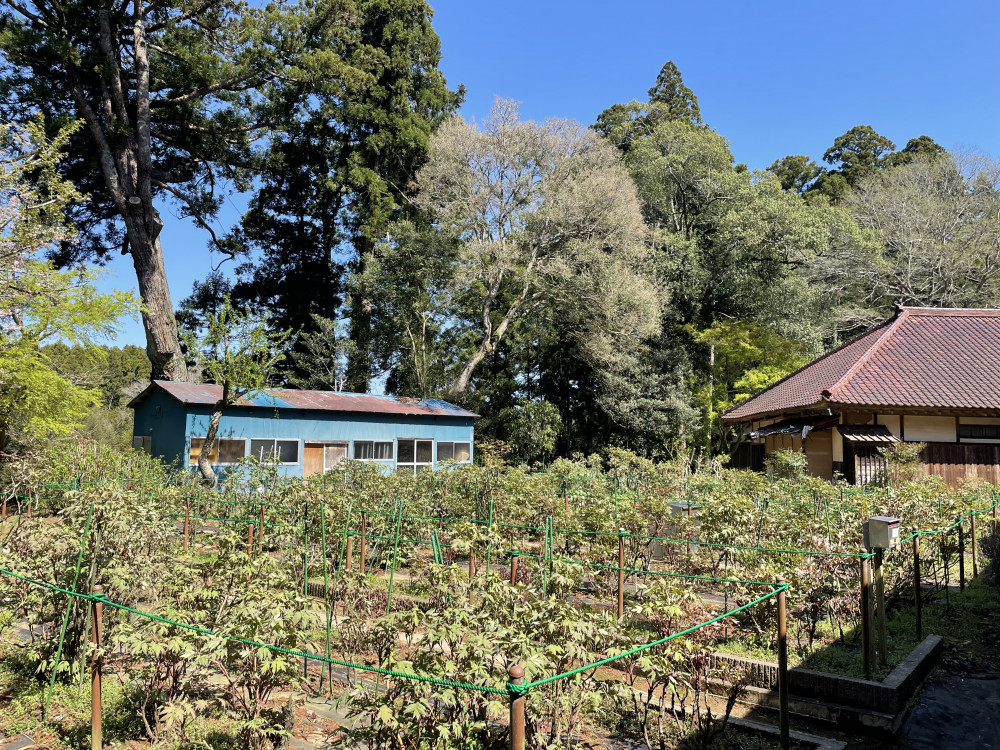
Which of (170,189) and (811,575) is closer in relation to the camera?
A: (811,575)

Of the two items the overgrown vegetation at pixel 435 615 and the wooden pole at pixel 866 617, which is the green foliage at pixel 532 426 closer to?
the overgrown vegetation at pixel 435 615

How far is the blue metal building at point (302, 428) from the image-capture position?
1705 cm

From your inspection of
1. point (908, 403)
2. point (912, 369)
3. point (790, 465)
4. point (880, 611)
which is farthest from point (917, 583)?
point (912, 369)

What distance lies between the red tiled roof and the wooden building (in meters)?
0.02

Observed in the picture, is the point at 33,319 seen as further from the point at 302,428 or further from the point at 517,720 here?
the point at 517,720

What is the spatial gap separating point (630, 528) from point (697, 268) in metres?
21.2

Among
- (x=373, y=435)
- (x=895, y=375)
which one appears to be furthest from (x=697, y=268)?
(x=373, y=435)

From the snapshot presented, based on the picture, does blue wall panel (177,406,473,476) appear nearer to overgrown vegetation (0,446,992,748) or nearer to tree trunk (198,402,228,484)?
tree trunk (198,402,228,484)

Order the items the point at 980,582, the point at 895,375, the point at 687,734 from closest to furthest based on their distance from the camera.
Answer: the point at 687,734, the point at 980,582, the point at 895,375

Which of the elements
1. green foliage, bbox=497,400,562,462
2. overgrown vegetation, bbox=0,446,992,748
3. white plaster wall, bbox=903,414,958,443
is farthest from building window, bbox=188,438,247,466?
white plaster wall, bbox=903,414,958,443

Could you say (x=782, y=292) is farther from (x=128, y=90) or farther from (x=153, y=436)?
(x=128, y=90)

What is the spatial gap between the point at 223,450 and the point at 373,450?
4.67 meters

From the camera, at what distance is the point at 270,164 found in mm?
28672

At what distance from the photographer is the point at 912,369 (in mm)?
17156
